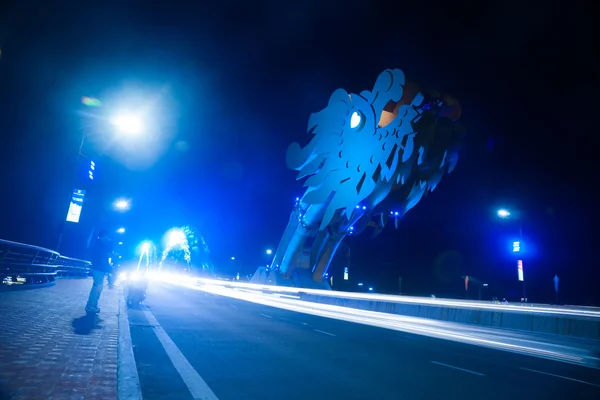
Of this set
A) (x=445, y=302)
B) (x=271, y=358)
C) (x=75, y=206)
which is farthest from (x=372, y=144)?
(x=271, y=358)

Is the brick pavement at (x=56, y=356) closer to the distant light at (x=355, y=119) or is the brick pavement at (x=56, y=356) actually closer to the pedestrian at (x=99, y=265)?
the pedestrian at (x=99, y=265)

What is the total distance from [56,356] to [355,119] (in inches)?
1536

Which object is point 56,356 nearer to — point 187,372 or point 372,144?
point 187,372

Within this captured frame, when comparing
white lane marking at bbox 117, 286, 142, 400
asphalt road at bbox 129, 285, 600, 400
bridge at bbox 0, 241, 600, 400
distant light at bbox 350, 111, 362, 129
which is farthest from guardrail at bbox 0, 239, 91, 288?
distant light at bbox 350, 111, 362, 129

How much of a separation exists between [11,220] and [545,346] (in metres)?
29.4

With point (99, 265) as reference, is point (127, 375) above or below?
below

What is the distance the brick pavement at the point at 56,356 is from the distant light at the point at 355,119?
35065 millimetres

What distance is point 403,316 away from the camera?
21.0 m

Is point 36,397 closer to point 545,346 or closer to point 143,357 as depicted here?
point 143,357

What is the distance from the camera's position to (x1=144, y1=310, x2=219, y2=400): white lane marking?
5.35m

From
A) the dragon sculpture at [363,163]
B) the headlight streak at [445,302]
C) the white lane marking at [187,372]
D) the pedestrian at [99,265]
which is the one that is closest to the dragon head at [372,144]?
the dragon sculpture at [363,163]

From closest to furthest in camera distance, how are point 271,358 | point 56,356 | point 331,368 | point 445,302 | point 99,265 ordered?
1. point 56,356
2. point 331,368
3. point 271,358
4. point 99,265
5. point 445,302

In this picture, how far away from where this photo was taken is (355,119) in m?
42.4

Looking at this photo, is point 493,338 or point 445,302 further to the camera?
point 445,302
